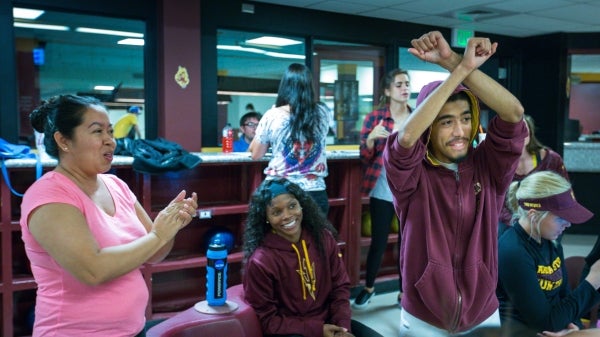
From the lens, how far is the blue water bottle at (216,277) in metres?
2.43

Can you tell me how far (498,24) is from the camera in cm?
610

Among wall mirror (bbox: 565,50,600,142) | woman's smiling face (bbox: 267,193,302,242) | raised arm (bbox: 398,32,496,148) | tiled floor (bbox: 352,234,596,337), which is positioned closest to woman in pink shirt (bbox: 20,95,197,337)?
raised arm (bbox: 398,32,496,148)

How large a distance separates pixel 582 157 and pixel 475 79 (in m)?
6.41

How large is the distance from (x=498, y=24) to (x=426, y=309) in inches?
217

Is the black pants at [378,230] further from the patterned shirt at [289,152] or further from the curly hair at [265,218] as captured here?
the curly hair at [265,218]

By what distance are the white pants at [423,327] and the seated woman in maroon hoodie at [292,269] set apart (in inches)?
34.4

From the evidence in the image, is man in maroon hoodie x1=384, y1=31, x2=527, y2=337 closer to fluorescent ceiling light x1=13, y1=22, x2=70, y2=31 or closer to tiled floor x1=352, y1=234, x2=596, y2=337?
tiled floor x1=352, y1=234, x2=596, y2=337

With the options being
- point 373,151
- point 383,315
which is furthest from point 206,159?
point 383,315

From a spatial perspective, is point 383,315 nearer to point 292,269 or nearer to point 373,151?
point 373,151

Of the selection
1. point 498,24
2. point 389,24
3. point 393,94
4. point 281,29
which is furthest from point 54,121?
point 498,24

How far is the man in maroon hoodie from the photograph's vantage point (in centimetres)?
130

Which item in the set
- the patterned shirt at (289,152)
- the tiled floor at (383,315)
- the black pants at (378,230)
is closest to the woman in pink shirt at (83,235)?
the patterned shirt at (289,152)

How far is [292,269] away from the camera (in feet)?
7.83

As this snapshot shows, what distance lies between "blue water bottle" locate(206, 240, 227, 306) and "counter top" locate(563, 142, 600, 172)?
18.7 feet
